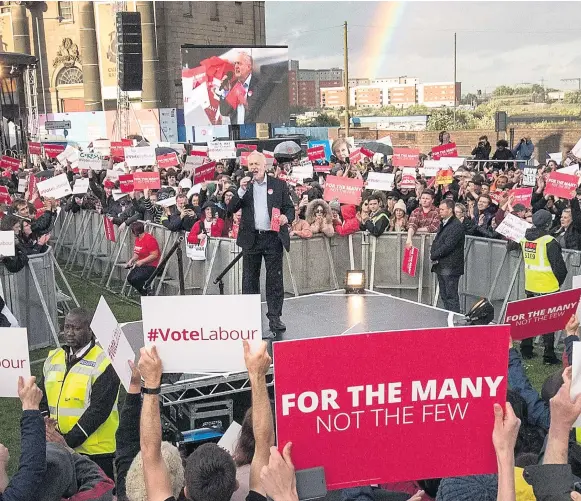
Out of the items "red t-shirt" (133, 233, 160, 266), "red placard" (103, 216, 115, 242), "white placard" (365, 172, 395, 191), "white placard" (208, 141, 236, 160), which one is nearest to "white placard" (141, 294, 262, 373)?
"red t-shirt" (133, 233, 160, 266)

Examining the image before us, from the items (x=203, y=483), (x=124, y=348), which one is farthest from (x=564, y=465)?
(x=124, y=348)

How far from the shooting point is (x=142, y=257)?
38.8ft

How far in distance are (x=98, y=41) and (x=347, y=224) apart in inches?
1728

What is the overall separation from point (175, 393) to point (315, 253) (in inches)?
204

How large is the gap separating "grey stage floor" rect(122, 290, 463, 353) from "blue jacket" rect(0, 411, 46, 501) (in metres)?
3.63

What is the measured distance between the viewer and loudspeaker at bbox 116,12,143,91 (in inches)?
1134

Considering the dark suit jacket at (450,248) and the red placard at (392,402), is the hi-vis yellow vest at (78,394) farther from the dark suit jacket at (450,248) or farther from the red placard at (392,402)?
the dark suit jacket at (450,248)

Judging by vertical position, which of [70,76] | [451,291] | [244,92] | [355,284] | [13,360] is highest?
[70,76]

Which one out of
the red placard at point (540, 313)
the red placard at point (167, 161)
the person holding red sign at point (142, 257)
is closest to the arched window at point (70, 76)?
the red placard at point (167, 161)

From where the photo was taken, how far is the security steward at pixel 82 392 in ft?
15.6

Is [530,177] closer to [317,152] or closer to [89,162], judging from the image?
[317,152]

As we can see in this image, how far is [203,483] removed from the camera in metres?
3.01

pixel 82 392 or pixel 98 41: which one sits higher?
pixel 98 41

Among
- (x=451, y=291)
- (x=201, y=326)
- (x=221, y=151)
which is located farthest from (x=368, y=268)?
(x=221, y=151)
